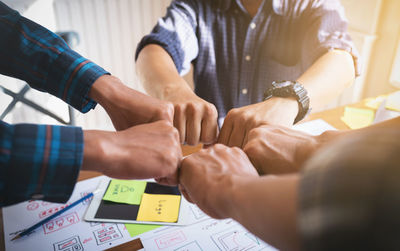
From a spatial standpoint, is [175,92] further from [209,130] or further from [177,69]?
[177,69]

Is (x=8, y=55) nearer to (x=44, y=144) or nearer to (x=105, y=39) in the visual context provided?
(x=44, y=144)

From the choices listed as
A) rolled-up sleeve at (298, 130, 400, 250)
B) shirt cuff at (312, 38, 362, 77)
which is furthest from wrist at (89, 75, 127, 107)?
shirt cuff at (312, 38, 362, 77)

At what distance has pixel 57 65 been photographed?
2.08ft

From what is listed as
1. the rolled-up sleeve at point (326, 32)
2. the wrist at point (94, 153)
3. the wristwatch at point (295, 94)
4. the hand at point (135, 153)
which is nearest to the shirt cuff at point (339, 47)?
the rolled-up sleeve at point (326, 32)

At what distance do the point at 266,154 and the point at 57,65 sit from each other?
0.47m

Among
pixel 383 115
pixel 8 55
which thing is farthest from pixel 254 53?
pixel 8 55

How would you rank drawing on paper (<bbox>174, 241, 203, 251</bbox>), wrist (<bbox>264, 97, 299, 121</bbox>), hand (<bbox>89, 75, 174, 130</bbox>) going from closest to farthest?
drawing on paper (<bbox>174, 241, 203, 251</bbox>) < hand (<bbox>89, 75, 174, 130</bbox>) < wrist (<bbox>264, 97, 299, 121</bbox>)

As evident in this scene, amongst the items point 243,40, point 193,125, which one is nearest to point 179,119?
point 193,125

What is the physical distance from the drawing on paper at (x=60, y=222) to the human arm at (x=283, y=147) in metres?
0.37

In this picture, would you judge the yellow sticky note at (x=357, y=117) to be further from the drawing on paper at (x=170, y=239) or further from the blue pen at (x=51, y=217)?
the blue pen at (x=51, y=217)

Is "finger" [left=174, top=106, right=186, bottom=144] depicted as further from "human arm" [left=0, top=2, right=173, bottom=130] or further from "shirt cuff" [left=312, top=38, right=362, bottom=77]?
"shirt cuff" [left=312, top=38, right=362, bottom=77]

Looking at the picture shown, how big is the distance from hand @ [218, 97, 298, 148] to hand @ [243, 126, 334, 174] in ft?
0.25

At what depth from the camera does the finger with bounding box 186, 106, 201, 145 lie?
68 cm

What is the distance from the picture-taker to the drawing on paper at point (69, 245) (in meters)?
0.53
